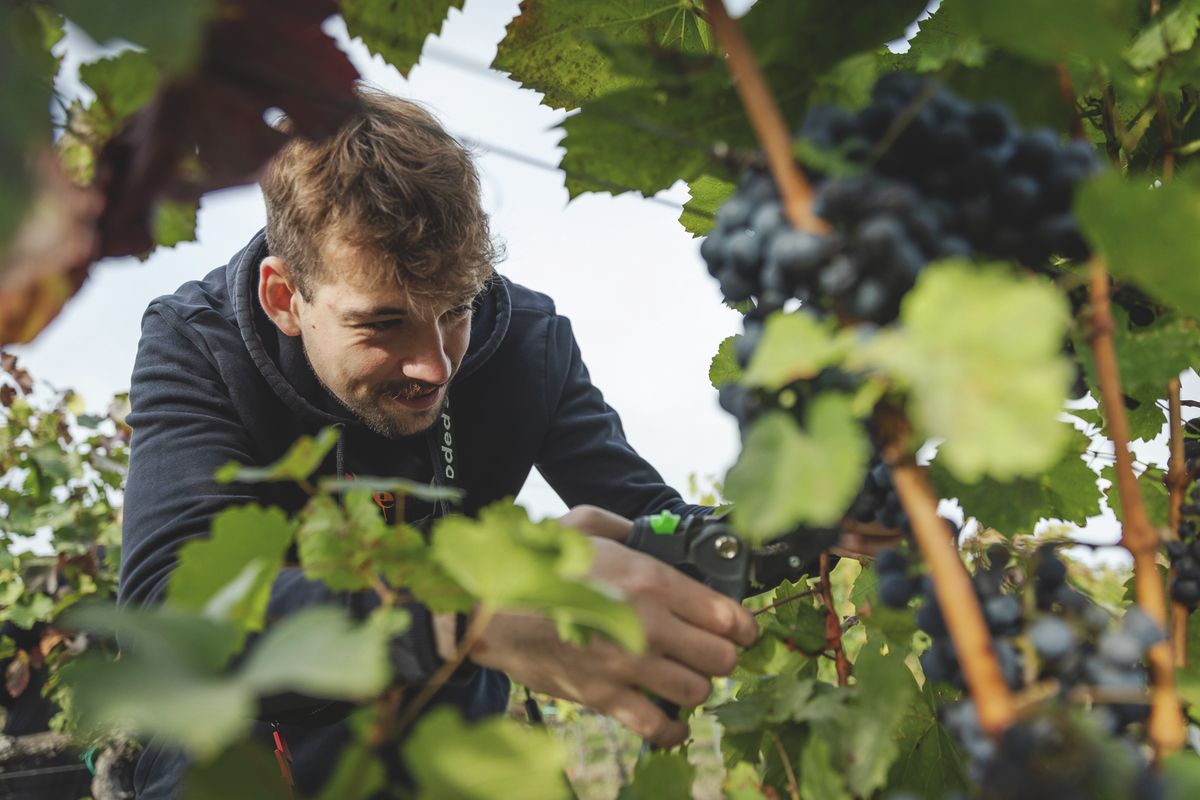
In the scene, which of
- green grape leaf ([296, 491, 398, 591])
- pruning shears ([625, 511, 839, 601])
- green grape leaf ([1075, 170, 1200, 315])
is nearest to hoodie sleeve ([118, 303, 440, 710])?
→ pruning shears ([625, 511, 839, 601])

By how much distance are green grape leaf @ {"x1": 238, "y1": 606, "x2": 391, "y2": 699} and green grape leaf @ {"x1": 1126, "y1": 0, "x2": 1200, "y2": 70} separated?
0.87 meters

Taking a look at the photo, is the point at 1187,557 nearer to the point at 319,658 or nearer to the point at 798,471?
the point at 798,471

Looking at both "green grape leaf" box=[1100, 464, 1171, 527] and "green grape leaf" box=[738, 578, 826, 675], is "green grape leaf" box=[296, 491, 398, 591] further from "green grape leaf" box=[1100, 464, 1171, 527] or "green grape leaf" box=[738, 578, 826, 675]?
"green grape leaf" box=[1100, 464, 1171, 527]

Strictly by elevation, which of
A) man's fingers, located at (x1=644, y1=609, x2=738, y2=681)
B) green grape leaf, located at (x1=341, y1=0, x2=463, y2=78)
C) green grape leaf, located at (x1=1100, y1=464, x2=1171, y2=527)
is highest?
green grape leaf, located at (x1=341, y1=0, x2=463, y2=78)

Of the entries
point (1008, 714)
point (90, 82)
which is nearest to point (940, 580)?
point (1008, 714)

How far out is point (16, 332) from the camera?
24.0 inches

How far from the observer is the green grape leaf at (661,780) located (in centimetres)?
79

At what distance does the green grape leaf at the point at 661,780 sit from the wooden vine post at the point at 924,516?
0.29 metres

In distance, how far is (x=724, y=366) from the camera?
136cm

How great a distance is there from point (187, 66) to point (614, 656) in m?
0.89

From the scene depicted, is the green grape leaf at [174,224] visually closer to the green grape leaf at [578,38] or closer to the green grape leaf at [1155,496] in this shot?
the green grape leaf at [578,38]

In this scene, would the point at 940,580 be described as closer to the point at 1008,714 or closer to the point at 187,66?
the point at 1008,714

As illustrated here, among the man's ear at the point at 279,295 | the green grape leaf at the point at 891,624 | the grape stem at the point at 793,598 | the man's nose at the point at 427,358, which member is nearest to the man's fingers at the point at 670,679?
the grape stem at the point at 793,598

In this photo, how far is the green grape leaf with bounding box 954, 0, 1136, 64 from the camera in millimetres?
Answer: 581
